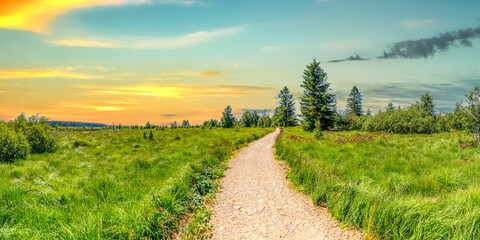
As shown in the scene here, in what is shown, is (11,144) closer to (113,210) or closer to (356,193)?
(113,210)

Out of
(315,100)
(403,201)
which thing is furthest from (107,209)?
(315,100)

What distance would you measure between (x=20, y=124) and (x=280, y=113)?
215ft

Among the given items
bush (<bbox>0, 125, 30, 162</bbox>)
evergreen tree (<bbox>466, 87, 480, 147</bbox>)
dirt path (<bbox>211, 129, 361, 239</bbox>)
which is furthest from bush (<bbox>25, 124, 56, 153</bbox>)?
evergreen tree (<bbox>466, 87, 480, 147</bbox>)

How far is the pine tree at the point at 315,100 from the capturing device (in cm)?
4303

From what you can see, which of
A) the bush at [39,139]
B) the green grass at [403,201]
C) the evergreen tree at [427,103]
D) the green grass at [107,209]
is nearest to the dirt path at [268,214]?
the green grass at [403,201]

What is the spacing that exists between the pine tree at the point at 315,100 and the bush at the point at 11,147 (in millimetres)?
41837

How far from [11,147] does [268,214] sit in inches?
652

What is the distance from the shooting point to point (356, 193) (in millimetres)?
5395

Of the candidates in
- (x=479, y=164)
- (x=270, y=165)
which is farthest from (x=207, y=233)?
(x=479, y=164)

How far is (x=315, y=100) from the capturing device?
141 ft

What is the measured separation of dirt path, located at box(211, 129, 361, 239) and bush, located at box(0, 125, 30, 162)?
14003mm

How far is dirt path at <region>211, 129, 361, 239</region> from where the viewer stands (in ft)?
15.1

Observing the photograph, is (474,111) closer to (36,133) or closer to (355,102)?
(36,133)

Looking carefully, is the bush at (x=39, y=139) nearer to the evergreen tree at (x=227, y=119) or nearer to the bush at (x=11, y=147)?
the bush at (x=11, y=147)
